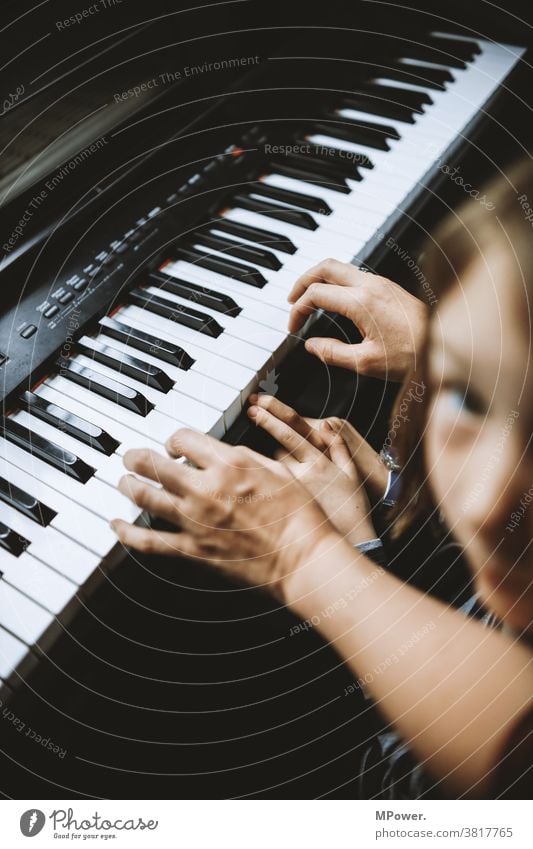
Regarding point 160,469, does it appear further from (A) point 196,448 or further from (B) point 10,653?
(B) point 10,653

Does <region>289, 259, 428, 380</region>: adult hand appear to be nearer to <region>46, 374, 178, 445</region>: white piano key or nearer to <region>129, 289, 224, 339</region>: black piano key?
<region>129, 289, 224, 339</region>: black piano key

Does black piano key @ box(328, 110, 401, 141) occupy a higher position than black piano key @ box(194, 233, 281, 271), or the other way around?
black piano key @ box(328, 110, 401, 141)

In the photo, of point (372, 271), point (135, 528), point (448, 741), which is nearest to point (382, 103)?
point (372, 271)

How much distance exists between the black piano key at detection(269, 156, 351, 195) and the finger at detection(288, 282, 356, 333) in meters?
0.34

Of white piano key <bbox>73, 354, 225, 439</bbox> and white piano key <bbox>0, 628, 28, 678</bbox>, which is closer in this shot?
white piano key <bbox>0, 628, 28, 678</bbox>

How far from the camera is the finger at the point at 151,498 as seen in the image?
0.79 m

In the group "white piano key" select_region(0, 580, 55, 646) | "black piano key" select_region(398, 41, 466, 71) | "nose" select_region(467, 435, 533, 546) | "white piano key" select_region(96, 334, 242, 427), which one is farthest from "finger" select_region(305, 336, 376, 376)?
"black piano key" select_region(398, 41, 466, 71)

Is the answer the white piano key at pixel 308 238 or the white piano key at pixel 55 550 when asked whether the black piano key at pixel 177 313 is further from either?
the white piano key at pixel 55 550

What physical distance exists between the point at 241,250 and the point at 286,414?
389 mm

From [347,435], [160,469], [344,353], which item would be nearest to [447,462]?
[347,435]

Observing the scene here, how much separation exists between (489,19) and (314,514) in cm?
165

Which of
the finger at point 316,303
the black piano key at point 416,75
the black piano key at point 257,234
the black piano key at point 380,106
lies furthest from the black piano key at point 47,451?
the black piano key at point 416,75

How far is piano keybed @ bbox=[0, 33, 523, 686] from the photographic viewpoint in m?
0.78

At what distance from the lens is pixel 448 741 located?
0.83 meters
